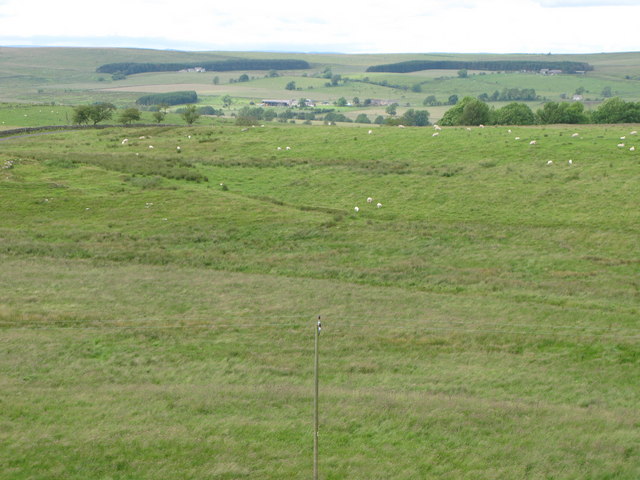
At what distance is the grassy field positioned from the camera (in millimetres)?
18984

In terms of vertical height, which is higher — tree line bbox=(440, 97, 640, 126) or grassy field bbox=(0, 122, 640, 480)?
tree line bbox=(440, 97, 640, 126)

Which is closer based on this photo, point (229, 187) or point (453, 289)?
point (453, 289)

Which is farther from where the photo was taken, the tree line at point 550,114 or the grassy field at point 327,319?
the tree line at point 550,114

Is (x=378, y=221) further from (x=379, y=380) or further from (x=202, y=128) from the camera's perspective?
(x=202, y=128)

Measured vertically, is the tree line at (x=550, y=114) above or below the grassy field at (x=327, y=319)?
above

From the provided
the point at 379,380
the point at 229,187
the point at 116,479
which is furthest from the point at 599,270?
the point at 229,187

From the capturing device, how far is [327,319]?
29250mm

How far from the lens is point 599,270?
36469mm

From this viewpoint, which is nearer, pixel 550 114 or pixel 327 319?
pixel 327 319

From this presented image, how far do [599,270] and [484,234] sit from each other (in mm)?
8864

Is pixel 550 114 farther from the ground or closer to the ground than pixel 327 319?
farther from the ground

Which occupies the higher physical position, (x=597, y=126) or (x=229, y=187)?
(x=597, y=126)

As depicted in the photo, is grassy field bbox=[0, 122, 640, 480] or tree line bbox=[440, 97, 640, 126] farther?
tree line bbox=[440, 97, 640, 126]

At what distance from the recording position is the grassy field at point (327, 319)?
1898 centimetres
